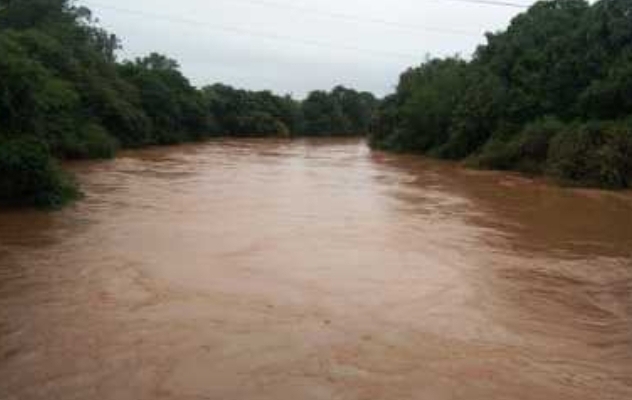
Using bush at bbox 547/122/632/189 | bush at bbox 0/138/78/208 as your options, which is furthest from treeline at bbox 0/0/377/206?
bush at bbox 547/122/632/189

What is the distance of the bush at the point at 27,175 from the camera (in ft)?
67.5

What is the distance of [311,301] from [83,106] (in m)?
38.5

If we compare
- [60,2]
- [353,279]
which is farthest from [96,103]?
[353,279]

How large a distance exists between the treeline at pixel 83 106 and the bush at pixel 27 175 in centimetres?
2

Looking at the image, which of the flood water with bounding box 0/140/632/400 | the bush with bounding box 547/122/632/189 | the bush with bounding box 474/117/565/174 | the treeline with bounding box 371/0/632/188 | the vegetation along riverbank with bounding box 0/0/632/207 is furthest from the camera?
the bush with bounding box 474/117/565/174

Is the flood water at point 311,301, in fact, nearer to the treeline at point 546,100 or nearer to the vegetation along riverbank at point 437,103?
the vegetation along riverbank at point 437,103

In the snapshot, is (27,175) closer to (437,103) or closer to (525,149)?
(525,149)

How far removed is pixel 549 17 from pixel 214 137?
145ft

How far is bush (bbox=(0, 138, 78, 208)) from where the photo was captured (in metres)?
20.6

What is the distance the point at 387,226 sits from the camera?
21094 millimetres

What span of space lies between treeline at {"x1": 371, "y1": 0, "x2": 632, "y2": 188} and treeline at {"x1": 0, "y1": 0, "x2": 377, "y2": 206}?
62.7 feet

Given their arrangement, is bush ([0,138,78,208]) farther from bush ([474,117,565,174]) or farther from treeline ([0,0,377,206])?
bush ([474,117,565,174])

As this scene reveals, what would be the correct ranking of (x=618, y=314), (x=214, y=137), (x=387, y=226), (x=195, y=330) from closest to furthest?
(x=195, y=330), (x=618, y=314), (x=387, y=226), (x=214, y=137)

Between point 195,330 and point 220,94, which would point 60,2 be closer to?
point 220,94
